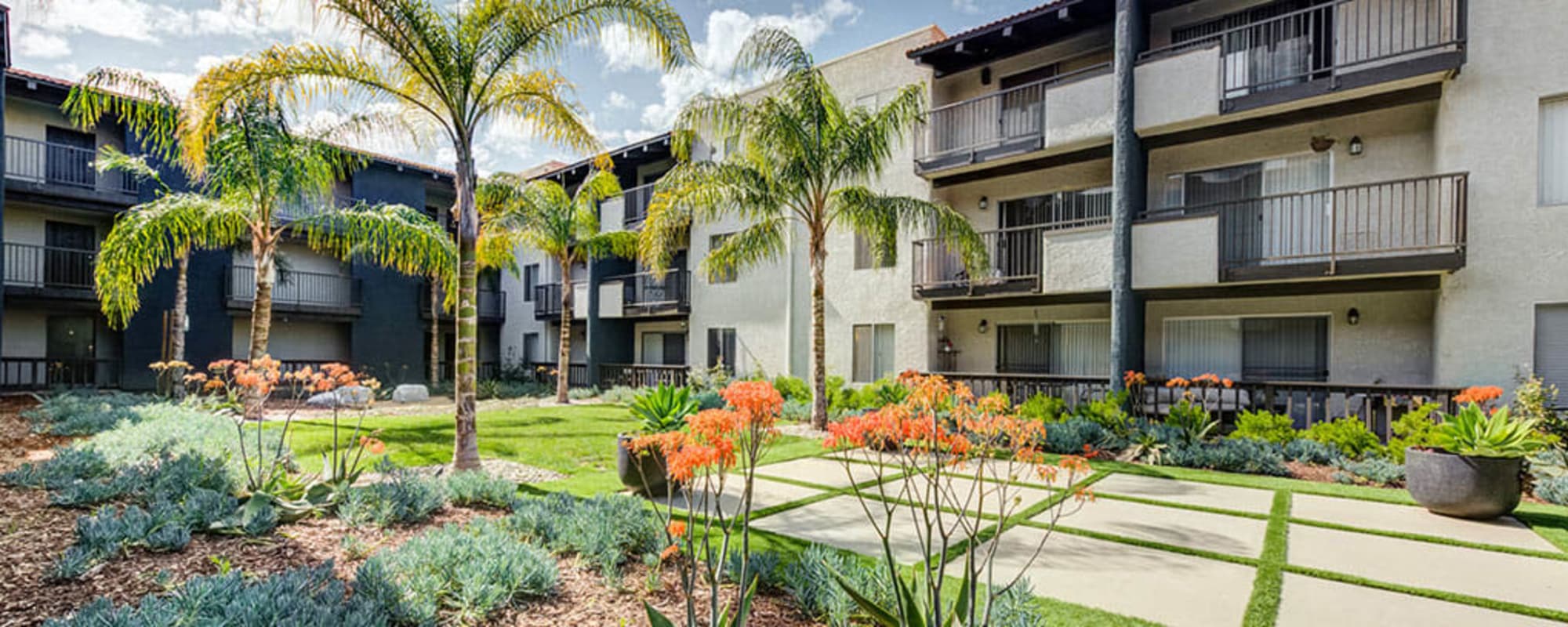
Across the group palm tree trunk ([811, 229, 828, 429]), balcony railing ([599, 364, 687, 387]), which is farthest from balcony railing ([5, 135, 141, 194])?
palm tree trunk ([811, 229, 828, 429])

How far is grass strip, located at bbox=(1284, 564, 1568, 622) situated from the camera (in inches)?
160

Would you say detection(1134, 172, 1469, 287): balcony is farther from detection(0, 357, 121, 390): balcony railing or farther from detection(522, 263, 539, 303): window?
detection(0, 357, 121, 390): balcony railing

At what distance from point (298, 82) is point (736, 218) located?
12.0 metres

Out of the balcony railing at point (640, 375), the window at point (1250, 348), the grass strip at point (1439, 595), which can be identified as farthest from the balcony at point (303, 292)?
the grass strip at point (1439, 595)

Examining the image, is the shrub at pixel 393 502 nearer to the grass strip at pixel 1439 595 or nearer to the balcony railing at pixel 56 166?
the grass strip at pixel 1439 595

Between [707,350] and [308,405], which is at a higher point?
[707,350]

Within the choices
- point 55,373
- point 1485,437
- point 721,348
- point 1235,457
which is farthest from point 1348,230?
point 55,373

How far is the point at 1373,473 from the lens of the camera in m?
8.05

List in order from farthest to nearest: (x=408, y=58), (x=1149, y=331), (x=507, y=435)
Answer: (x=1149, y=331) → (x=507, y=435) → (x=408, y=58)

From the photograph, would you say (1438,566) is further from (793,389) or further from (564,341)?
(564,341)

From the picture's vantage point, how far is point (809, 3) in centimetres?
1427

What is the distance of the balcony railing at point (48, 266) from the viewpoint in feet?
57.3

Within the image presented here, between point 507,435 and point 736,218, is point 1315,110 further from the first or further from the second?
point 507,435

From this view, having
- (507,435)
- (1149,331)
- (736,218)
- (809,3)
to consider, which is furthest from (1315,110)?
(507,435)
